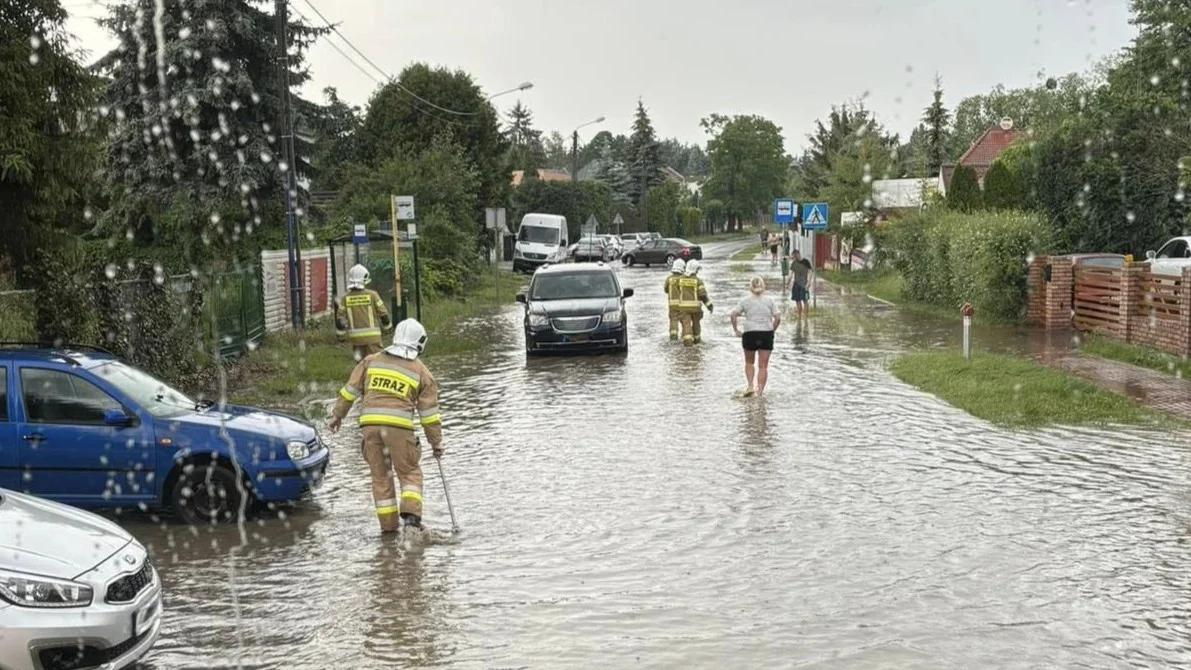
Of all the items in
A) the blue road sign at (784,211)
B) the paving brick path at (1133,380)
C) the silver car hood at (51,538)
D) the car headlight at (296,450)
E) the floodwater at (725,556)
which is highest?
the blue road sign at (784,211)

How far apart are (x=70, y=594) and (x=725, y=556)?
4.24m

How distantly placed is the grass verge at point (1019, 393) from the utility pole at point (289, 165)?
1160cm

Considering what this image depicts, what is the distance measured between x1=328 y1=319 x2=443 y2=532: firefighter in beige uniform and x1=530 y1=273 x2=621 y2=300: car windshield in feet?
42.4

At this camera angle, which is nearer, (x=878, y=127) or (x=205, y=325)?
(x=205, y=325)

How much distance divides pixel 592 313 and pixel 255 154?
16587mm

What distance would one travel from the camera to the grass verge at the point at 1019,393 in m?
13.6

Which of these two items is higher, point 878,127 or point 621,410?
point 878,127

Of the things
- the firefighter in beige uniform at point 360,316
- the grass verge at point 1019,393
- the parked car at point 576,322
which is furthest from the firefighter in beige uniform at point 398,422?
the parked car at point 576,322

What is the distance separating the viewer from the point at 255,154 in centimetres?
3366

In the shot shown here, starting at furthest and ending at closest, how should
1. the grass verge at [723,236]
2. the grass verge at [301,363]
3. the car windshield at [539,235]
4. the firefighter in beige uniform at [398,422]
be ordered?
the grass verge at [723,236] → the car windshield at [539,235] → the grass verge at [301,363] → the firefighter in beige uniform at [398,422]

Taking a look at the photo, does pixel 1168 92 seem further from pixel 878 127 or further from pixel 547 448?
pixel 547 448

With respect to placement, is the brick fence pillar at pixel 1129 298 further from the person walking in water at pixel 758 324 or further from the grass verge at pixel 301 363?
the grass verge at pixel 301 363

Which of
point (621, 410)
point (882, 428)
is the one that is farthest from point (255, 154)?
point (882, 428)

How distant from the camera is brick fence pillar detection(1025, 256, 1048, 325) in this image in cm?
2442
